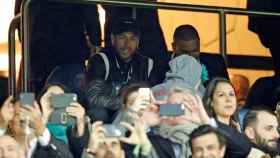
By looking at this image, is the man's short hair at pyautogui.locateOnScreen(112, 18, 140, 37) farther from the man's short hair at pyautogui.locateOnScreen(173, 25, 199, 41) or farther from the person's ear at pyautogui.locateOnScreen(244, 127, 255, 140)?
the person's ear at pyautogui.locateOnScreen(244, 127, 255, 140)

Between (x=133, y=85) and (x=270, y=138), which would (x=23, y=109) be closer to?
(x=133, y=85)

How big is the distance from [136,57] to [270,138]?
1.24 metres

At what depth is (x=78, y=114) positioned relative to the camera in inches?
377

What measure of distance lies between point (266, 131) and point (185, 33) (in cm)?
96

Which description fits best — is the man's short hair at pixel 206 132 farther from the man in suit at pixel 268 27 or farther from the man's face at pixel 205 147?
the man in suit at pixel 268 27

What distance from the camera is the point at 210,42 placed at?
10.2 m

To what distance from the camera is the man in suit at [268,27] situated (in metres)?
10.5

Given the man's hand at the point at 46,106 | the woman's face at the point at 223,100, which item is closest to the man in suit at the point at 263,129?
the woman's face at the point at 223,100

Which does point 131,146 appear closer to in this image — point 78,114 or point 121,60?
point 78,114

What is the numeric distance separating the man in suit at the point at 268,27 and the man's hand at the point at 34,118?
6.30 feet

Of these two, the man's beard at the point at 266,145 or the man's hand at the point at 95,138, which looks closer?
the man's hand at the point at 95,138

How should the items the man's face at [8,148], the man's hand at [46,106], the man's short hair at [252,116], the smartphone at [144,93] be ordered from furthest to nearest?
the man's short hair at [252,116]
the smartphone at [144,93]
the man's hand at [46,106]
the man's face at [8,148]

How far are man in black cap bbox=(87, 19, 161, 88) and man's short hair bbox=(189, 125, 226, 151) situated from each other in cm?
53

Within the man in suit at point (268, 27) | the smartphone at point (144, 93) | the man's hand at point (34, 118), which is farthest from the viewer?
the man in suit at point (268, 27)
